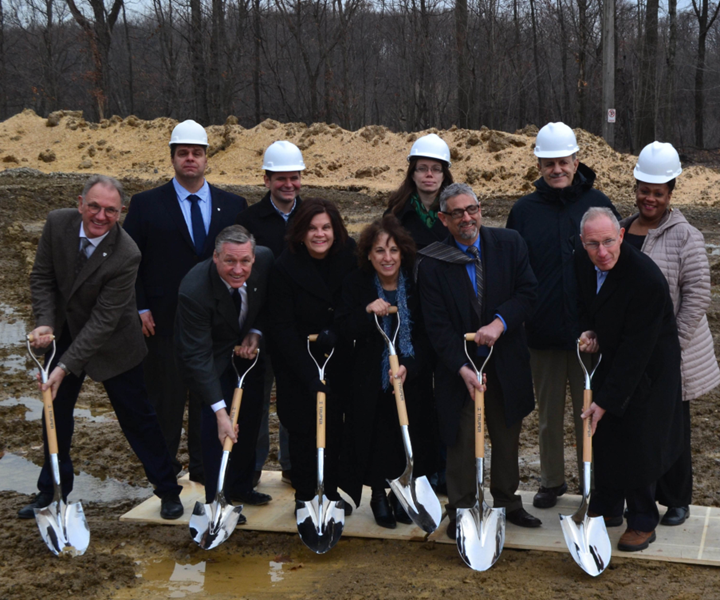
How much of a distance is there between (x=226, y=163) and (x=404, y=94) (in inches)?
601

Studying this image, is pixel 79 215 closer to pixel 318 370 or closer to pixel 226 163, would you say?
pixel 318 370

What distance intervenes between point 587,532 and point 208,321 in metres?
2.39

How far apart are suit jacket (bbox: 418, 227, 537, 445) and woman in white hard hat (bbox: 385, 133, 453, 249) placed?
0.57m

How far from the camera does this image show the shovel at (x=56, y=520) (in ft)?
15.0

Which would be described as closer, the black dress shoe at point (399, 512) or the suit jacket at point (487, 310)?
the suit jacket at point (487, 310)

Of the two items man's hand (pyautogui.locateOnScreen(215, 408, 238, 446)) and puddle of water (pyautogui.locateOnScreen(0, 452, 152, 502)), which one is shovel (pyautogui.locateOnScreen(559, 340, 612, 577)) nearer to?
man's hand (pyautogui.locateOnScreen(215, 408, 238, 446))

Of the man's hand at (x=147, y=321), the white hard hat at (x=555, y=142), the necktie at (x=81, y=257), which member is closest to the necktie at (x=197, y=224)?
the man's hand at (x=147, y=321)

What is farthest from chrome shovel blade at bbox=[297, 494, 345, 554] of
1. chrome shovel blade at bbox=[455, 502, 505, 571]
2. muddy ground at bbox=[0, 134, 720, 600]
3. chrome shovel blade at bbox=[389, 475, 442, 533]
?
chrome shovel blade at bbox=[455, 502, 505, 571]

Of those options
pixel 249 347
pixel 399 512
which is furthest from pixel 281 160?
pixel 399 512

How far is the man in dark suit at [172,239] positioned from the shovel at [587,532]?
2.44 meters

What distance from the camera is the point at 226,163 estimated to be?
22422 millimetres

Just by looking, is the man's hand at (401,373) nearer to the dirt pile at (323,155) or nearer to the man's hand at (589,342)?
the man's hand at (589,342)

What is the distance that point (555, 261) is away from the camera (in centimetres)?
487

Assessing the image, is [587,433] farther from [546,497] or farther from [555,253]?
[555,253]
